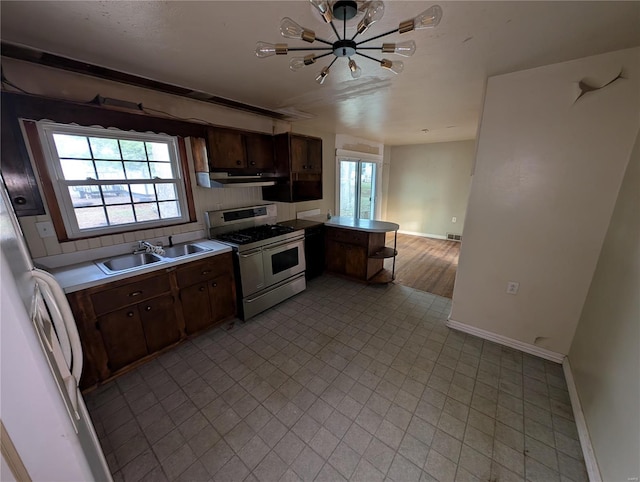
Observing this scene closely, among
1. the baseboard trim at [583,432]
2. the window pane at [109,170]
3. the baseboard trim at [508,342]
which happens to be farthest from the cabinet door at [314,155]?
the baseboard trim at [583,432]

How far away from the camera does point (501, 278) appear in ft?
7.58

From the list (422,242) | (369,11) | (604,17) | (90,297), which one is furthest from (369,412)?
(422,242)

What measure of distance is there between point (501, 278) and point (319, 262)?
7.71 feet

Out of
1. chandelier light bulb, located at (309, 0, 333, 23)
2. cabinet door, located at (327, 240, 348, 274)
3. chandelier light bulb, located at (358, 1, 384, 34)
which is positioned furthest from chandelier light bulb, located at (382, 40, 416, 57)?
cabinet door, located at (327, 240, 348, 274)

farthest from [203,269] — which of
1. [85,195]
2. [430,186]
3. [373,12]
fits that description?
[430,186]

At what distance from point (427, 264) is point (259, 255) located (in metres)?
3.21

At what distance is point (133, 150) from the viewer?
2.29m

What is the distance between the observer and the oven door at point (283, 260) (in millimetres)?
2871

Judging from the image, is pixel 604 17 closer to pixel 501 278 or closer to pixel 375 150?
pixel 501 278

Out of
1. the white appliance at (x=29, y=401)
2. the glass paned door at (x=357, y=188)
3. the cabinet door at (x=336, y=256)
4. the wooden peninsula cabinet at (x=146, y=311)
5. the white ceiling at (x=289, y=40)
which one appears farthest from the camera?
the glass paned door at (x=357, y=188)

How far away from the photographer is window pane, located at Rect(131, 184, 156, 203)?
7.66ft

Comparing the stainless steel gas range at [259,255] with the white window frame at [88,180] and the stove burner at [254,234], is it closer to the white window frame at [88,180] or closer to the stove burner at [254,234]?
the stove burner at [254,234]

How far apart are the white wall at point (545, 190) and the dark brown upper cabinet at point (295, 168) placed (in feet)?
6.71

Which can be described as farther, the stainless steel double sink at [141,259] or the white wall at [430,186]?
the white wall at [430,186]
